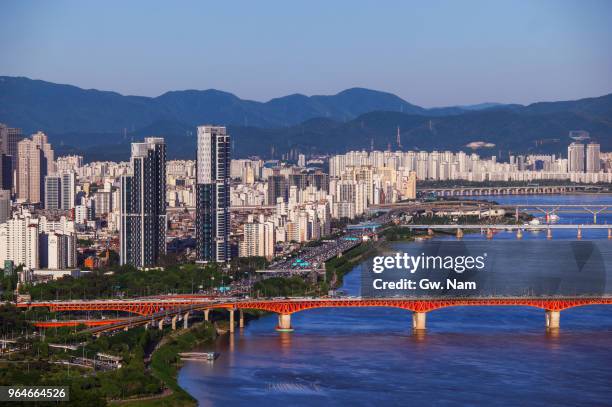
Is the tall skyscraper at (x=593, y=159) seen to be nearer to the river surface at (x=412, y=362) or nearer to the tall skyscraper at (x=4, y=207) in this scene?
the tall skyscraper at (x=4, y=207)

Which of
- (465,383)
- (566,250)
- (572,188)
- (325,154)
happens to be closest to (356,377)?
(465,383)

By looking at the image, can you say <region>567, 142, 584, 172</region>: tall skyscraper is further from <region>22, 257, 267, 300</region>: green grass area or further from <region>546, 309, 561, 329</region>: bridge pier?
<region>546, 309, 561, 329</region>: bridge pier

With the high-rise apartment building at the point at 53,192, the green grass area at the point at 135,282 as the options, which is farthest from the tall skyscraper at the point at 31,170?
the green grass area at the point at 135,282

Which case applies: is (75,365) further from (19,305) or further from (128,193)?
(128,193)

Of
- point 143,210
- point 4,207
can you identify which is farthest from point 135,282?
point 4,207

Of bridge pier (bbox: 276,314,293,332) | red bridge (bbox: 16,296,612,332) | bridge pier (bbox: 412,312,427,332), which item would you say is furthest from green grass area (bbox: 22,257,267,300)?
bridge pier (bbox: 412,312,427,332)

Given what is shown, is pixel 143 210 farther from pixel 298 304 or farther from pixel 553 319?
pixel 553 319
